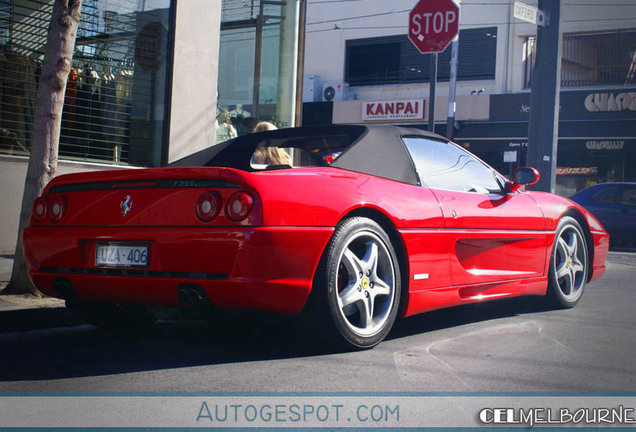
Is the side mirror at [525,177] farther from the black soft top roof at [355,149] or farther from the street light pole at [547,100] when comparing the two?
the street light pole at [547,100]

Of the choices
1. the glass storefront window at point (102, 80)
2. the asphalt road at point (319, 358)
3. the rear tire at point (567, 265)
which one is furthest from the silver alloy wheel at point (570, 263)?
the glass storefront window at point (102, 80)

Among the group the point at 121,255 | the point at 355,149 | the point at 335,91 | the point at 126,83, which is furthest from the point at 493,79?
the point at 121,255

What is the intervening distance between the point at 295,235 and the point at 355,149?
0.96 m

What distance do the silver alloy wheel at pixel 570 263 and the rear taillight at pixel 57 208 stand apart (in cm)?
358

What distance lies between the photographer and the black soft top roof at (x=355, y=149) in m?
4.59

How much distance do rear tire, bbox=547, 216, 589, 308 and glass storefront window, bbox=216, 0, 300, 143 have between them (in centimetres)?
552

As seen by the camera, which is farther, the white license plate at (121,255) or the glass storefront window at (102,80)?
the glass storefront window at (102,80)

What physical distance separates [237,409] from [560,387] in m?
1.47

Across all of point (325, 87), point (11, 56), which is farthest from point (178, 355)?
point (325, 87)

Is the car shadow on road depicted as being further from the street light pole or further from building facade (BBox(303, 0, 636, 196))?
building facade (BBox(303, 0, 636, 196))

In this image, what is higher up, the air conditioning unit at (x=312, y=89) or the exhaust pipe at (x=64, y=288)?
the air conditioning unit at (x=312, y=89)

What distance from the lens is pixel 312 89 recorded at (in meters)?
28.9

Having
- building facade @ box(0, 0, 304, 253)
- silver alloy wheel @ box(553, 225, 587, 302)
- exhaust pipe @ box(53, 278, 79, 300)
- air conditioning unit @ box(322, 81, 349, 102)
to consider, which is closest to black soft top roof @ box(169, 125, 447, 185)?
exhaust pipe @ box(53, 278, 79, 300)

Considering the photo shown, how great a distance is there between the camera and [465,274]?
16.3ft
